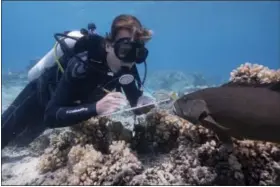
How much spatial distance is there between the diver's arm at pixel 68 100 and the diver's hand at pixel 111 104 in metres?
0.27

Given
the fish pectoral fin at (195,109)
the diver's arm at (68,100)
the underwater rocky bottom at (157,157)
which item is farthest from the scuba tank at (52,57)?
the fish pectoral fin at (195,109)

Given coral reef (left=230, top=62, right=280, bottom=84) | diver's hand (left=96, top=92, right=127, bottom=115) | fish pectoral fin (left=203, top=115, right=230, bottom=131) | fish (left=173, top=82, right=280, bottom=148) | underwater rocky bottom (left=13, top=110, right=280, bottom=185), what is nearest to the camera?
fish (left=173, top=82, right=280, bottom=148)

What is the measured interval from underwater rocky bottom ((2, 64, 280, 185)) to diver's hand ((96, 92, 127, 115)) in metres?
0.52

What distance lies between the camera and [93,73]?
419cm

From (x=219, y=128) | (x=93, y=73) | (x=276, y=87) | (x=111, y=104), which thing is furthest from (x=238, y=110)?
(x=93, y=73)

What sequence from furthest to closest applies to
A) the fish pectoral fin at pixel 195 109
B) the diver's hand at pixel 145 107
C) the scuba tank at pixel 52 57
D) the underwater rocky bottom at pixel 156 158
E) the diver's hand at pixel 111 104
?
the scuba tank at pixel 52 57
the diver's hand at pixel 145 107
the diver's hand at pixel 111 104
the underwater rocky bottom at pixel 156 158
the fish pectoral fin at pixel 195 109

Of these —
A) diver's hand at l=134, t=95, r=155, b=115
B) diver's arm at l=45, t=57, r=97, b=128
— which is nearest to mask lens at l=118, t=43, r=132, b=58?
diver's arm at l=45, t=57, r=97, b=128

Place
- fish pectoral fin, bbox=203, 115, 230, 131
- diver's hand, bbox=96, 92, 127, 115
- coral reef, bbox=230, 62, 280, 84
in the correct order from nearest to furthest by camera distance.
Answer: fish pectoral fin, bbox=203, 115, 230, 131 < diver's hand, bbox=96, 92, 127, 115 < coral reef, bbox=230, 62, 280, 84

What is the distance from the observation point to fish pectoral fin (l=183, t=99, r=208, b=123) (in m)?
3.04

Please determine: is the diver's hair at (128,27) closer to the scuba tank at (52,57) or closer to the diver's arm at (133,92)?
the diver's arm at (133,92)

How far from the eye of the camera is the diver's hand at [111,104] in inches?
141

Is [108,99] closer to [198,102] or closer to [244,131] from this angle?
[198,102]

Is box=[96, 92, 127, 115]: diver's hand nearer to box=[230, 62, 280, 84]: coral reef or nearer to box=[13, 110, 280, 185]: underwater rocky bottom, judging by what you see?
box=[13, 110, 280, 185]: underwater rocky bottom

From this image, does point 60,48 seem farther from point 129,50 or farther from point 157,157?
point 157,157
